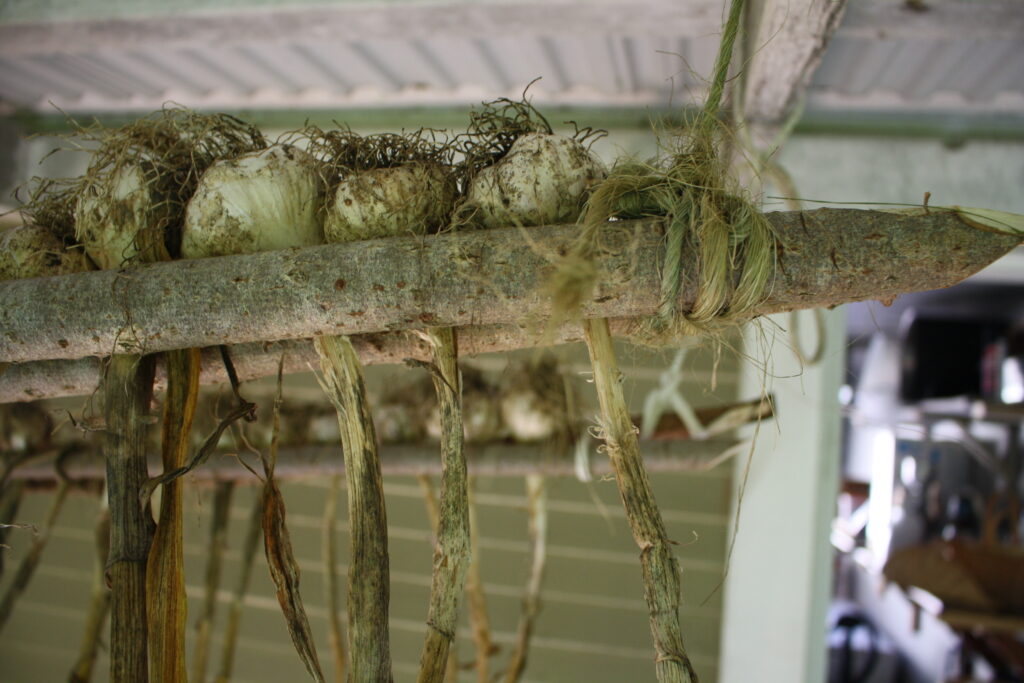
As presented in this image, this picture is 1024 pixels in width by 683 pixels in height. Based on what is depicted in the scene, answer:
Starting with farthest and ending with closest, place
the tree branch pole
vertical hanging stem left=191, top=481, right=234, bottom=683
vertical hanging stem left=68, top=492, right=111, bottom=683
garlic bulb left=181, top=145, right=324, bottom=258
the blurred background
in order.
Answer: vertical hanging stem left=191, top=481, right=234, bottom=683 → the blurred background → vertical hanging stem left=68, top=492, right=111, bottom=683 → garlic bulb left=181, top=145, right=324, bottom=258 → the tree branch pole

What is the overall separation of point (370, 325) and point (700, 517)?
5.64ft

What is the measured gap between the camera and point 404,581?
7.26ft

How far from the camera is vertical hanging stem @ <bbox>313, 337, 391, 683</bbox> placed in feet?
2.01

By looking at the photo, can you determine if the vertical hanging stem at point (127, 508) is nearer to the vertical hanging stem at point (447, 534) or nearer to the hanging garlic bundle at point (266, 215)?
the hanging garlic bundle at point (266, 215)

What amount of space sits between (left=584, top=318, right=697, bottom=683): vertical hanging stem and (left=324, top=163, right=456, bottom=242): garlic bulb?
0.18 m

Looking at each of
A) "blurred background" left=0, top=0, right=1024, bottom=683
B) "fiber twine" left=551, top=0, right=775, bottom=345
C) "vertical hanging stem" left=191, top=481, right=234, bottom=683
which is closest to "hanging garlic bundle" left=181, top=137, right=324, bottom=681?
"fiber twine" left=551, top=0, right=775, bottom=345

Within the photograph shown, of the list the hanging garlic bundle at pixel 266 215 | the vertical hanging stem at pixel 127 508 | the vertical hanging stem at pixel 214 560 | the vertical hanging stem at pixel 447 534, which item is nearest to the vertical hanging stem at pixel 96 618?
the vertical hanging stem at pixel 214 560

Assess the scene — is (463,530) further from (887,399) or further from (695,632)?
(887,399)

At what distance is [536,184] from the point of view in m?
0.60

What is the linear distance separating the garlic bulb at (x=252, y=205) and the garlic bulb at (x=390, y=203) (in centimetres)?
5

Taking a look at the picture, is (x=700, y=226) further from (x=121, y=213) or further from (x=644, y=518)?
(x=121, y=213)

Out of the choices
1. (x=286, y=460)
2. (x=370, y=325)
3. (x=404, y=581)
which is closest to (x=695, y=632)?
(x=404, y=581)

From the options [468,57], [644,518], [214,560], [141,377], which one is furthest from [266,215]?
[468,57]

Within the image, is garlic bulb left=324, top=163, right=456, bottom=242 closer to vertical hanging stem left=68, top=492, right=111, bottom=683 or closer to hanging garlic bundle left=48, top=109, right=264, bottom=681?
hanging garlic bundle left=48, top=109, right=264, bottom=681
